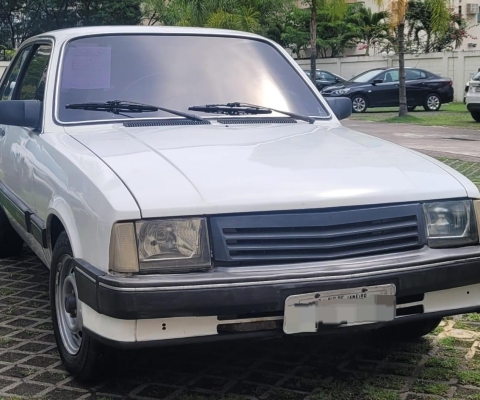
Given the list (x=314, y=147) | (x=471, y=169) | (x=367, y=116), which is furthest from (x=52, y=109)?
(x=367, y=116)

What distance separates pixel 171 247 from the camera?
316 centimetres

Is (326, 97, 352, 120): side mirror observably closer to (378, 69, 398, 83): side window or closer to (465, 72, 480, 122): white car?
(465, 72, 480, 122): white car

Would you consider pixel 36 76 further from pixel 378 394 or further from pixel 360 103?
pixel 360 103

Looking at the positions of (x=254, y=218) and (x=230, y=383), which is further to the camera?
(x=230, y=383)

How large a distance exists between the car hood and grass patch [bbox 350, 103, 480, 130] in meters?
14.9

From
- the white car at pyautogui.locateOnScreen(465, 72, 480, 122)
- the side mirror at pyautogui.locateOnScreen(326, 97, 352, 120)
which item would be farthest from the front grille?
the white car at pyautogui.locateOnScreen(465, 72, 480, 122)

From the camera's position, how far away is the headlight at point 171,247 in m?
3.13

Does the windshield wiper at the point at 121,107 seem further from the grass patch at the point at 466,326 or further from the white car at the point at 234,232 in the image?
the grass patch at the point at 466,326

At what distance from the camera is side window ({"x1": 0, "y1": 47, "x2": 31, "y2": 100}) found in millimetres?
5835

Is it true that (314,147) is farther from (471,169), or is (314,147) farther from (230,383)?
(471,169)

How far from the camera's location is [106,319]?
316 cm

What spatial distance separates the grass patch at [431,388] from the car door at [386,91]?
21.8 m

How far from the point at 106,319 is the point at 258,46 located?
8.45ft

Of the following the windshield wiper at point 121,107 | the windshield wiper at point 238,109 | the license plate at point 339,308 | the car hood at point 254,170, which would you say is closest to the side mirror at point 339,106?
the windshield wiper at point 238,109
